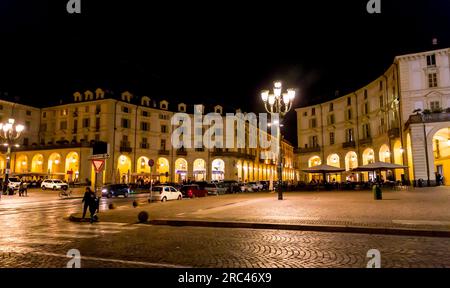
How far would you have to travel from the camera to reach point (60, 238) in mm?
10289

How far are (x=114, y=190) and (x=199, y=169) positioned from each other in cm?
2977

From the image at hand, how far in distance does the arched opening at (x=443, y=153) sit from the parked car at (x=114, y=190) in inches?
1359

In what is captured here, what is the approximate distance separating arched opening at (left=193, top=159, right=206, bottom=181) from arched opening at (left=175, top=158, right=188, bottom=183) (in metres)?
1.94

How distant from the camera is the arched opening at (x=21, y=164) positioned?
58947 millimetres

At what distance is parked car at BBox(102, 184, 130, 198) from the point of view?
35.4m

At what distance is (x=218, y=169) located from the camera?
6494 cm

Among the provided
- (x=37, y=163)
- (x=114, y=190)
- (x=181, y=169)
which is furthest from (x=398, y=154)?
(x=37, y=163)

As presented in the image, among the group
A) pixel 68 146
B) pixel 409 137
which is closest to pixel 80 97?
pixel 68 146

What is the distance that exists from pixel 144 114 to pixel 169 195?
118 feet

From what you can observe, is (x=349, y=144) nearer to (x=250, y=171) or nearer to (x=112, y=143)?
(x=250, y=171)

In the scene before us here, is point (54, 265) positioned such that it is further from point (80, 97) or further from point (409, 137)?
point (80, 97)
